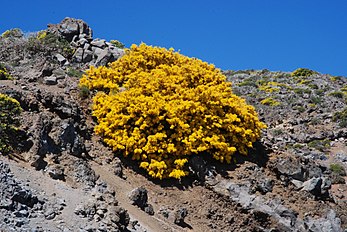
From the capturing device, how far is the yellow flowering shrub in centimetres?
1412

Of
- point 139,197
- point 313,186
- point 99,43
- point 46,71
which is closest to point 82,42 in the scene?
point 99,43

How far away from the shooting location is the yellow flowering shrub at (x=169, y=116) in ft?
46.3

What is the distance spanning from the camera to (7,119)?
38.7 ft

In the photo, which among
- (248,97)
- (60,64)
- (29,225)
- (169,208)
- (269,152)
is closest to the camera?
(29,225)

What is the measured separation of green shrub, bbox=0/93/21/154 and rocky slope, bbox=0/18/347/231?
0.23 m

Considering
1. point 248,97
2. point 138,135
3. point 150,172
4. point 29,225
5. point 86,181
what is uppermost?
Result: point 248,97

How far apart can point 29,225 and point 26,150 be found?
3.07 m

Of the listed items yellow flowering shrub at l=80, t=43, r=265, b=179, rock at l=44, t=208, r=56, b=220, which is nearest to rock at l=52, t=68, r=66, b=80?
yellow flowering shrub at l=80, t=43, r=265, b=179

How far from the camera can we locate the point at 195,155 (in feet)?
48.1

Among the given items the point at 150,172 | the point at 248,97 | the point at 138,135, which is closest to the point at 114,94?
the point at 138,135

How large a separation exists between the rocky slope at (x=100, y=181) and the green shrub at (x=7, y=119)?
0.23 m

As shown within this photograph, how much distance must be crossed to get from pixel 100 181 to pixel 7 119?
105 inches

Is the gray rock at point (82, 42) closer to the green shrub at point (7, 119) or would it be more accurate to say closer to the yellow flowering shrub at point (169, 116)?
the yellow flowering shrub at point (169, 116)

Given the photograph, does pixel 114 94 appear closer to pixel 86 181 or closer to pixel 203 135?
pixel 203 135
